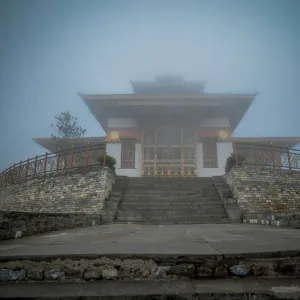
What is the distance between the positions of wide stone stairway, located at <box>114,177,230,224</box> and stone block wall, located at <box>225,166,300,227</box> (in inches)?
35.4

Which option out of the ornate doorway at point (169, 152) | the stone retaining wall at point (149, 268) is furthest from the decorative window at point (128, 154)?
the stone retaining wall at point (149, 268)

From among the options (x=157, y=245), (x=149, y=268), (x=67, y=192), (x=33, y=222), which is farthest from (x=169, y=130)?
(x=149, y=268)

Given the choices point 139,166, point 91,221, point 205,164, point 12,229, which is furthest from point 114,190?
point 205,164

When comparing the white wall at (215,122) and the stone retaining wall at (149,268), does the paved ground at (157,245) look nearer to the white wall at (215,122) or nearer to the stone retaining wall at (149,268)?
the stone retaining wall at (149,268)

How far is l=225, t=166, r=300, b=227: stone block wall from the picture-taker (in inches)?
323

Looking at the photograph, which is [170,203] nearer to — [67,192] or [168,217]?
[168,217]

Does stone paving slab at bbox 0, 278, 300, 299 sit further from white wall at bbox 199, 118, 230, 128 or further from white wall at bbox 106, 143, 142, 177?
white wall at bbox 199, 118, 230, 128

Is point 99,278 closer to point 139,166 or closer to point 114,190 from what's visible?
point 114,190

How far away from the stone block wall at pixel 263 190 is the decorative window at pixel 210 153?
14.4 feet

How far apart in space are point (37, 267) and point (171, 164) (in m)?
12.4

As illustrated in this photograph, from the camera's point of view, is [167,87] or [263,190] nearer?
[263,190]

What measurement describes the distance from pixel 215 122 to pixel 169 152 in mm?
4173

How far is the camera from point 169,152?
47.3ft

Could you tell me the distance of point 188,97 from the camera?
13852 millimetres
